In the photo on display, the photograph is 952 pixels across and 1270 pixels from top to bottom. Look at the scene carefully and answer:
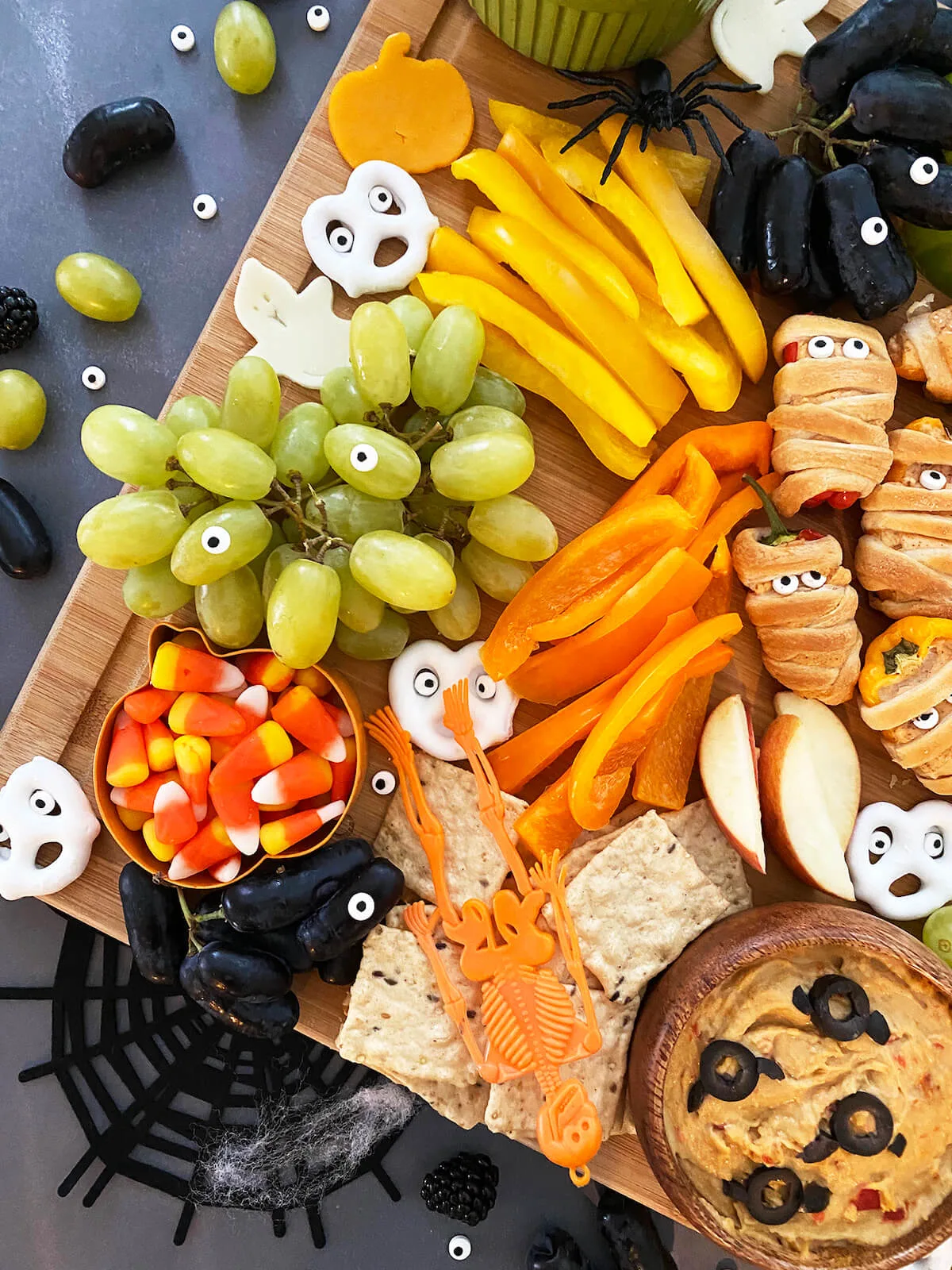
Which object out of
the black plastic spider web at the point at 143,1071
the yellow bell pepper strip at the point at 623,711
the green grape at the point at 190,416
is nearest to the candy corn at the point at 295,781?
the yellow bell pepper strip at the point at 623,711

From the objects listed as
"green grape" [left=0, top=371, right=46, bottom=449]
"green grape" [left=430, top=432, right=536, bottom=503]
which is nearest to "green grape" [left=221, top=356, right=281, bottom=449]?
"green grape" [left=430, top=432, right=536, bottom=503]

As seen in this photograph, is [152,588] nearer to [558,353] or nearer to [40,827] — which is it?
[40,827]

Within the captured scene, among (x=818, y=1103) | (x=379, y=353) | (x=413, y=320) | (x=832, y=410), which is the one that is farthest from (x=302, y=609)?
(x=818, y=1103)

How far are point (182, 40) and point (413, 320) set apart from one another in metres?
0.75

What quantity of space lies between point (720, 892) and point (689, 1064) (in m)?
0.24

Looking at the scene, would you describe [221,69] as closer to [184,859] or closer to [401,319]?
[401,319]

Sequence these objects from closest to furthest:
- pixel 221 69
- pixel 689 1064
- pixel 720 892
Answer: pixel 689 1064, pixel 720 892, pixel 221 69

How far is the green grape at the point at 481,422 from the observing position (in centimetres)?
125

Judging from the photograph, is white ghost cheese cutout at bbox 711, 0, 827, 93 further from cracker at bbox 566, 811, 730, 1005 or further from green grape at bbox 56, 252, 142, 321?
cracker at bbox 566, 811, 730, 1005

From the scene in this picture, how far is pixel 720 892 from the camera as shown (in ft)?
4.37

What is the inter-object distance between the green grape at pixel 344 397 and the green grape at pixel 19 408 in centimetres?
54

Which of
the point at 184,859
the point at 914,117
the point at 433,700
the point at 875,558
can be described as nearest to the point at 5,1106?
the point at 184,859

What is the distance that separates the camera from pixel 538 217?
1.33 meters

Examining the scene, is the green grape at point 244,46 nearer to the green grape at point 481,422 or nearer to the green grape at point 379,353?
the green grape at point 379,353
